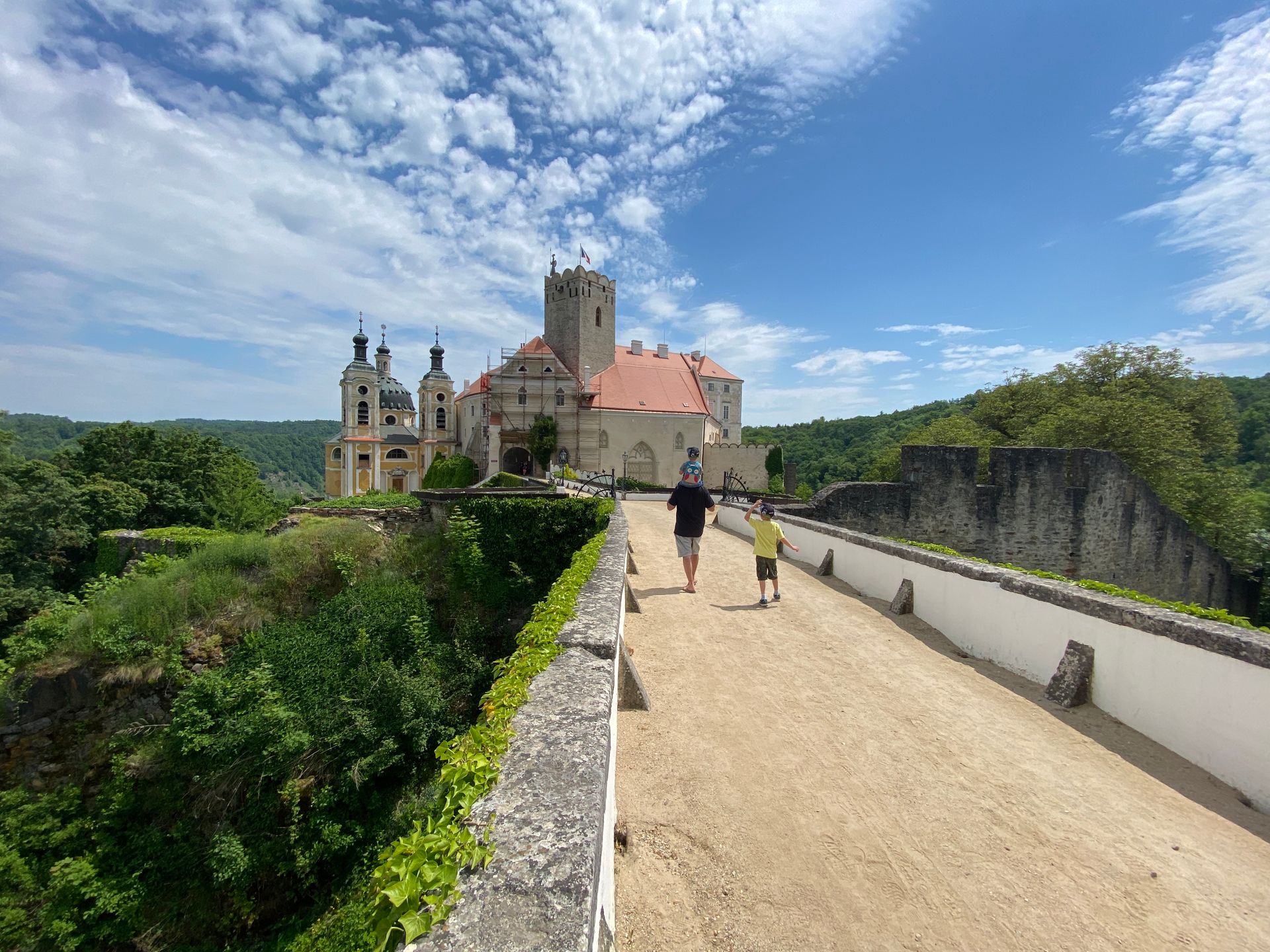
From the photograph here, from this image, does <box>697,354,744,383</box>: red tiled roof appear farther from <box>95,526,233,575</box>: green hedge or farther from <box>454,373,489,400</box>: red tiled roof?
<box>95,526,233,575</box>: green hedge

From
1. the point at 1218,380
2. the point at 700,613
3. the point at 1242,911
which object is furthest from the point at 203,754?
the point at 1218,380

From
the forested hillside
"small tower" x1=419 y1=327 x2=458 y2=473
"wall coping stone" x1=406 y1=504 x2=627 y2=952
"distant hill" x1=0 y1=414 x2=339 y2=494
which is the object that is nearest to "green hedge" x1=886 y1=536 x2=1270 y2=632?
"wall coping stone" x1=406 y1=504 x2=627 y2=952

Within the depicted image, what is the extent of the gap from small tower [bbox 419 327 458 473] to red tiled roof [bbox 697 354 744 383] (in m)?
22.0

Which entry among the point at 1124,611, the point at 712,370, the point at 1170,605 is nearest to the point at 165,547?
the point at 1124,611

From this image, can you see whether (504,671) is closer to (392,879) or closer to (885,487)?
(392,879)

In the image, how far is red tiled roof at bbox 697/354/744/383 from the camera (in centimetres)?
4981

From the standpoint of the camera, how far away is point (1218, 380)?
2384 centimetres

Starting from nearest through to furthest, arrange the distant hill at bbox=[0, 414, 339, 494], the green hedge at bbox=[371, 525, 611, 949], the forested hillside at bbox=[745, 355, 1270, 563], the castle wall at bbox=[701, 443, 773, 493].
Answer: the green hedge at bbox=[371, 525, 611, 949] → the forested hillside at bbox=[745, 355, 1270, 563] → the castle wall at bbox=[701, 443, 773, 493] → the distant hill at bbox=[0, 414, 339, 494]

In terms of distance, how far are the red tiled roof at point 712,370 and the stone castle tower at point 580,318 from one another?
13.5 m

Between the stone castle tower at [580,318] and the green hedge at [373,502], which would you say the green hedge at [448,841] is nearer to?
the green hedge at [373,502]

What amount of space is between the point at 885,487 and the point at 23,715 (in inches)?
653

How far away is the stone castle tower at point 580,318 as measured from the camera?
36.7 meters

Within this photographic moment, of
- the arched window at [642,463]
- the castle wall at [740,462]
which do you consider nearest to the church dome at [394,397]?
the arched window at [642,463]

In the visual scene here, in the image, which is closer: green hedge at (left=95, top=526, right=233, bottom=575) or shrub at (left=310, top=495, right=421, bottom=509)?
green hedge at (left=95, top=526, right=233, bottom=575)
